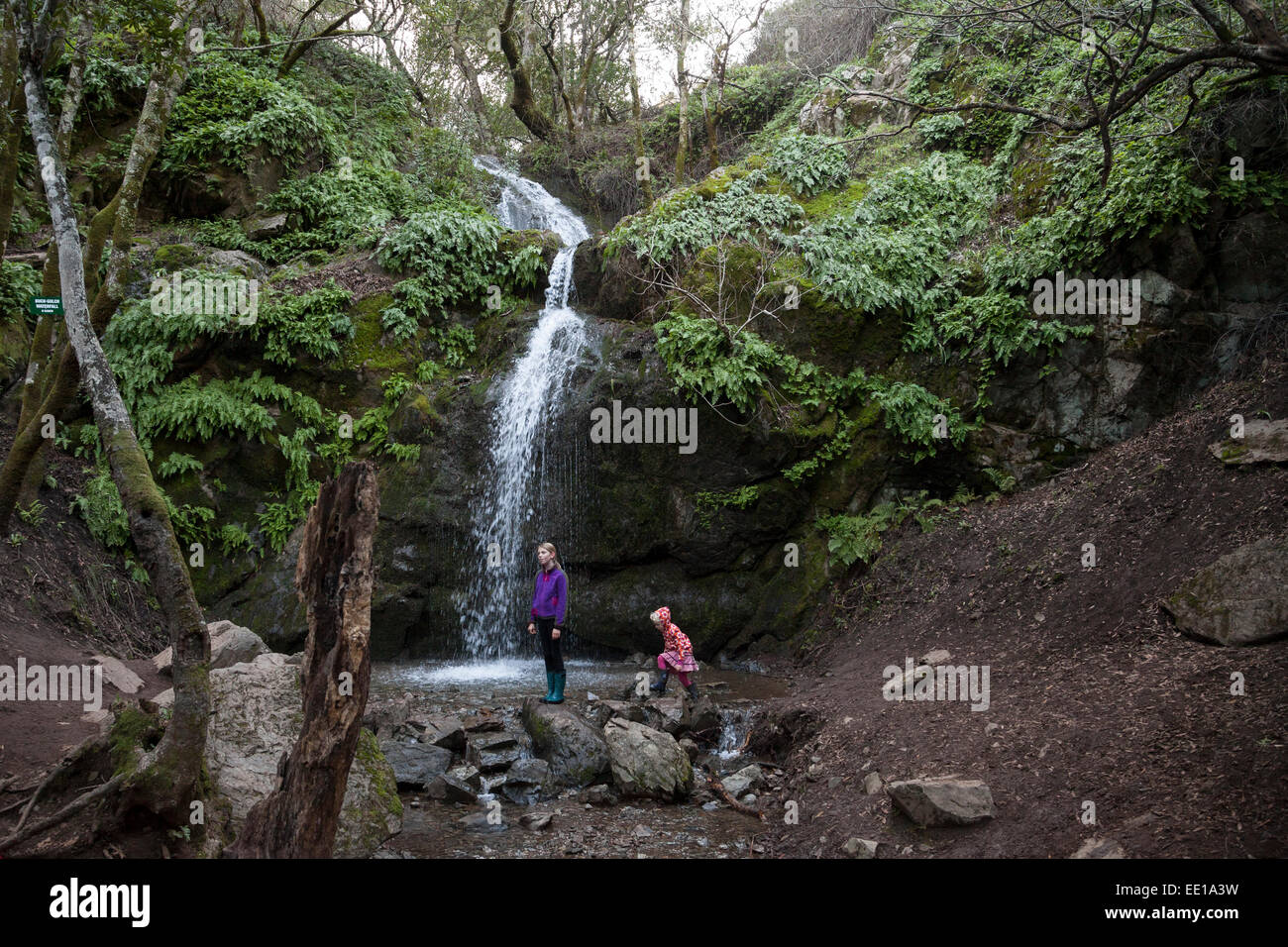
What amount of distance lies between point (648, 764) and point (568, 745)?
0.91 metres

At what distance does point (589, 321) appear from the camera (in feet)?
44.1

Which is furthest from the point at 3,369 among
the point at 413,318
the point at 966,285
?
the point at 966,285

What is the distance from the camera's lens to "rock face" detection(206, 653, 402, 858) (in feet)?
17.3

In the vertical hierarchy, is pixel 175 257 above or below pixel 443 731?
above

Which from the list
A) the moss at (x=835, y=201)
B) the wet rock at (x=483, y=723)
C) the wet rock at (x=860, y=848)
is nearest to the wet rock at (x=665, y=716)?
the wet rock at (x=483, y=723)

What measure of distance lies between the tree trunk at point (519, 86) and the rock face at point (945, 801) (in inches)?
800

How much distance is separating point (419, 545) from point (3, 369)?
22.8ft

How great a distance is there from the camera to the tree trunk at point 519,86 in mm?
19312

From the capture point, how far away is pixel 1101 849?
3.97m

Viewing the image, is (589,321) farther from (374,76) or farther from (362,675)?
(374,76)

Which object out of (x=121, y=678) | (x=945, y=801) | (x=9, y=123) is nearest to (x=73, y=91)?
(x=9, y=123)

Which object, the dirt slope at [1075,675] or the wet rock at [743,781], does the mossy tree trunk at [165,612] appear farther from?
the wet rock at [743,781]

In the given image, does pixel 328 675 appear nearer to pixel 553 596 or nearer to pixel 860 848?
pixel 860 848

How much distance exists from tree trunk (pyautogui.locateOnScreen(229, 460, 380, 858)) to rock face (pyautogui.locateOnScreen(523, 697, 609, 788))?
126 inches
